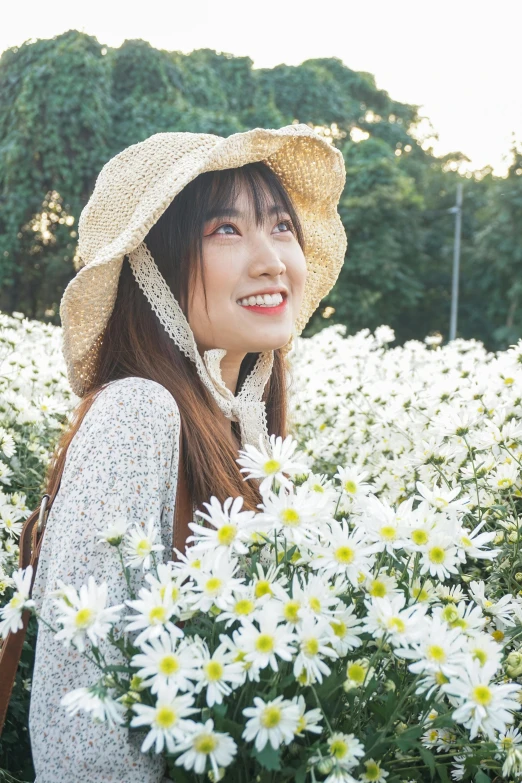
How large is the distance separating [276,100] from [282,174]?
21453 mm

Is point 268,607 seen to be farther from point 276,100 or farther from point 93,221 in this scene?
point 276,100

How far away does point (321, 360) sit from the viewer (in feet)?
13.8

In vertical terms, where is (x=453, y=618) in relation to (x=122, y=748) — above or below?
above

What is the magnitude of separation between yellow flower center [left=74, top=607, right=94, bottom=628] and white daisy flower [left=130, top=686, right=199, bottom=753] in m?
0.11

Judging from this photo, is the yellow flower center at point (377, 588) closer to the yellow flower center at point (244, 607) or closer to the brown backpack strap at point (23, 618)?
the yellow flower center at point (244, 607)

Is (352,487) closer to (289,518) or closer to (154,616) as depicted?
(289,518)

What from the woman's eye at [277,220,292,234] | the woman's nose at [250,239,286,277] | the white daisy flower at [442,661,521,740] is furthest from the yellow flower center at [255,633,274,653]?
the woman's eye at [277,220,292,234]

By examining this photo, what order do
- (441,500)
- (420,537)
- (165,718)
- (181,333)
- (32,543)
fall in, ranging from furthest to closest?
1. (181,333)
2. (32,543)
3. (441,500)
4. (420,537)
5. (165,718)

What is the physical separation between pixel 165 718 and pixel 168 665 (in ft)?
0.19

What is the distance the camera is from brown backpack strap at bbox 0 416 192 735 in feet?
4.36

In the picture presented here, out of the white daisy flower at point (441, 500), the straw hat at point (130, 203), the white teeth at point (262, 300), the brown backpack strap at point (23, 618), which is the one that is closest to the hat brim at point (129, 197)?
the straw hat at point (130, 203)

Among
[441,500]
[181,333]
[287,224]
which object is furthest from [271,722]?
[287,224]

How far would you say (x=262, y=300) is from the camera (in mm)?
1615

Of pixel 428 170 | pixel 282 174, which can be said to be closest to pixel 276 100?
pixel 428 170
